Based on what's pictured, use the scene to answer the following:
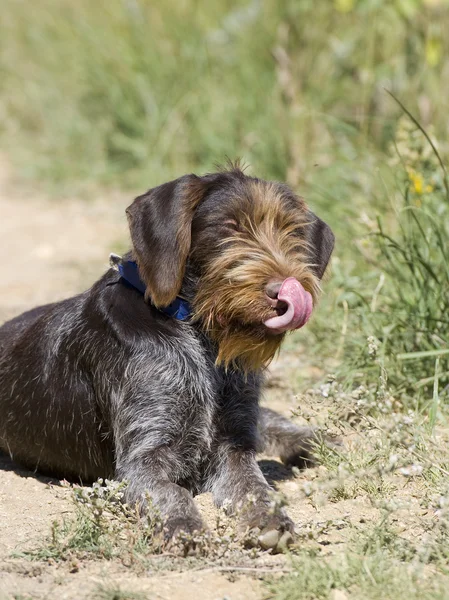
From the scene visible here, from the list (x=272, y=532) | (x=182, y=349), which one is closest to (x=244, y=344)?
(x=182, y=349)

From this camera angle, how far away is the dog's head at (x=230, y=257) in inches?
148

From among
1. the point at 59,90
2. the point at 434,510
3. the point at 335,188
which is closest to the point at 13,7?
the point at 59,90

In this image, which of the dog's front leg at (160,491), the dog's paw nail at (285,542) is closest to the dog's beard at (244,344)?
the dog's front leg at (160,491)

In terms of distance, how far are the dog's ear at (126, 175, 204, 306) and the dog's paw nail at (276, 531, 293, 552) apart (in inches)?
42.0

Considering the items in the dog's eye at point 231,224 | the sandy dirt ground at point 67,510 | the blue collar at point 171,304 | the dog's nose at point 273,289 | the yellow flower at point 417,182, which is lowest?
the sandy dirt ground at point 67,510

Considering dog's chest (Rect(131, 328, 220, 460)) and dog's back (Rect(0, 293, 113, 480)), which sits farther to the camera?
dog's back (Rect(0, 293, 113, 480))

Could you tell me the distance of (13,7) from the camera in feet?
43.1

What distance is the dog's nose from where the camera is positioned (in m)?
3.73

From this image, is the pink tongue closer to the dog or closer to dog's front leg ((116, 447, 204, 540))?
the dog

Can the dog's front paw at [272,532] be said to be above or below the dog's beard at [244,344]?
below

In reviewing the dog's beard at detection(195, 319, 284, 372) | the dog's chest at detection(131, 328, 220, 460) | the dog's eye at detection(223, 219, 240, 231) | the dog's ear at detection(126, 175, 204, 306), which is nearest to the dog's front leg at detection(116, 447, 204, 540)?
the dog's chest at detection(131, 328, 220, 460)

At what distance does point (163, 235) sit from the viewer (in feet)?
12.9

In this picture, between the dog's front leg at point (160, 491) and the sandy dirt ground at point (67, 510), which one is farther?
the dog's front leg at point (160, 491)

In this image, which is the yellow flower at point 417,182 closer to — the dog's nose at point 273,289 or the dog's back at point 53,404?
the dog's nose at point 273,289
